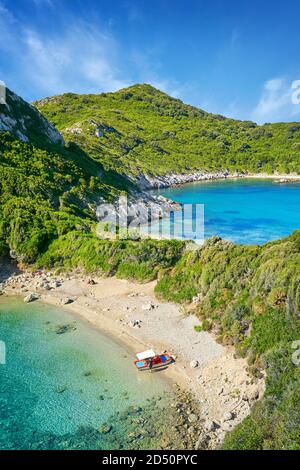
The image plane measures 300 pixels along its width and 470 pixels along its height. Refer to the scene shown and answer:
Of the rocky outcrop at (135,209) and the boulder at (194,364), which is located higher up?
the rocky outcrop at (135,209)

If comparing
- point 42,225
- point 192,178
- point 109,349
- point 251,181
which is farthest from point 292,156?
point 109,349

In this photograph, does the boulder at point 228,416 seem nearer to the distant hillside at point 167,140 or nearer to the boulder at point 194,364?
the boulder at point 194,364

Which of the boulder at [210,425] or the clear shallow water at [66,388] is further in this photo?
the clear shallow water at [66,388]

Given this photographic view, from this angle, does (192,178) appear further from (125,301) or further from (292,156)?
(125,301)

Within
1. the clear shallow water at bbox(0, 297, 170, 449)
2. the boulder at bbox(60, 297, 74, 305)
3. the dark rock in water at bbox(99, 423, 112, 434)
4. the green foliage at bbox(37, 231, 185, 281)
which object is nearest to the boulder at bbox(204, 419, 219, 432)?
the clear shallow water at bbox(0, 297, 170, 449)

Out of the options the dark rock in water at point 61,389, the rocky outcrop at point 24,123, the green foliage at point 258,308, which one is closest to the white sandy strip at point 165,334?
the green foliage at point 258,308

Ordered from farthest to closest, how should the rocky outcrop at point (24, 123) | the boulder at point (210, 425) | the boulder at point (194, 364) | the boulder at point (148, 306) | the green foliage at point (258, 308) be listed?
the rocky outcrop at point (24, 123), the boulder at point (148, 306), the boulder at point (194, 364), the boulder at point (210, 425), the green foliage at point (258, 308)
